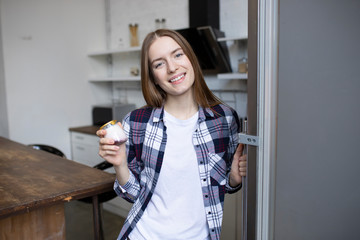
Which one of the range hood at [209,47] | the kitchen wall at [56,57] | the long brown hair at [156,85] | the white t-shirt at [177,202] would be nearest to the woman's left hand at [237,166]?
the white t-shirt at [177,202]

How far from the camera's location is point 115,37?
422 centimetres

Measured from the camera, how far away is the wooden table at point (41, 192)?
A: 1219mm

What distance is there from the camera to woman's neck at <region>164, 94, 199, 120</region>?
1224 mm

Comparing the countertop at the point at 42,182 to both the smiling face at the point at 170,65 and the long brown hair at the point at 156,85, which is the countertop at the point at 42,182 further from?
the smiling face at the point at 170,65

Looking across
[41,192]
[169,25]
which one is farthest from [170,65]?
[169,25]

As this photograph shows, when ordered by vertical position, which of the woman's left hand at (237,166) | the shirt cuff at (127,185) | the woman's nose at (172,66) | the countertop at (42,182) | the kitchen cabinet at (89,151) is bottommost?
the kitchen cabinet at (89,151)

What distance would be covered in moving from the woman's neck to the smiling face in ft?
0.19

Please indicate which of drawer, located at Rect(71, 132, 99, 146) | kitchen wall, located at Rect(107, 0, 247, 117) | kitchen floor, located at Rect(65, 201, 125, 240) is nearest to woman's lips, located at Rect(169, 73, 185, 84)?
kitchen wall, located at Rect(107, 0, 247, 117)

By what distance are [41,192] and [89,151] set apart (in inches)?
93.8

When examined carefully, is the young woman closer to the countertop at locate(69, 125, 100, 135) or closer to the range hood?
the range hood

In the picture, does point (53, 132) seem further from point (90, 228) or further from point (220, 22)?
point (220, 22)

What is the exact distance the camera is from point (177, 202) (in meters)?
1.12

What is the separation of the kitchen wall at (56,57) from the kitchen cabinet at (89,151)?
15 centimetres

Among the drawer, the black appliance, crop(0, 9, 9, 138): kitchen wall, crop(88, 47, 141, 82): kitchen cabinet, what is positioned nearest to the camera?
crop(0, 9, 9, 138): kitchen wall
